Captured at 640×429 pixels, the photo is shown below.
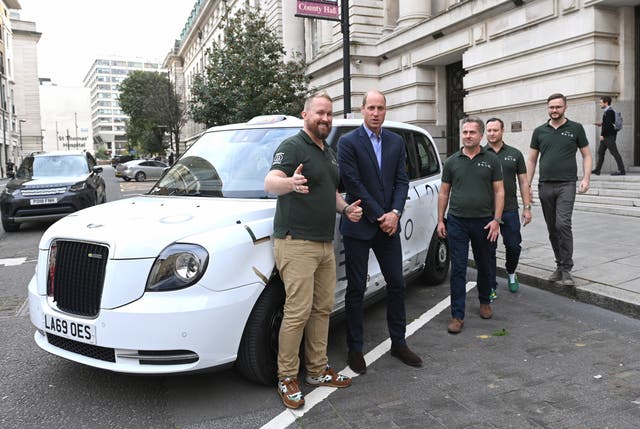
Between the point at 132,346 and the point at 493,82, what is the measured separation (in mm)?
14294

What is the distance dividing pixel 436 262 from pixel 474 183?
63.0 inches

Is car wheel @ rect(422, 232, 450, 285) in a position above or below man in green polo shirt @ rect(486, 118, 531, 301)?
below

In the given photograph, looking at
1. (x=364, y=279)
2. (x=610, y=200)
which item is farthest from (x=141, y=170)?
A: (x=364, y=279)

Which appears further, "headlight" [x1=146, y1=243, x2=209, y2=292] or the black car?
the black car

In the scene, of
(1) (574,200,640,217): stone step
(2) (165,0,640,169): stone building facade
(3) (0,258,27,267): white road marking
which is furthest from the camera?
(2) (165,0,640,169): stone building facade

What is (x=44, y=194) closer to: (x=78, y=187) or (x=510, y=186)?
(x=78, y=187)

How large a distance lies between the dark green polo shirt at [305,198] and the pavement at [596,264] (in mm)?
3399

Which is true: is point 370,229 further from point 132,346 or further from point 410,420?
point 132,346

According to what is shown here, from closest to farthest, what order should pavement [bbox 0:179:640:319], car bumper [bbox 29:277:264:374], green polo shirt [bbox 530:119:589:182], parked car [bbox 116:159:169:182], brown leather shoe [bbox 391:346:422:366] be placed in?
car bumper [bbox 29:277:264:374], brown leather shoe [bbox 391:346:422:366], pavement [bbox 0:179:640:319], green polo shirt [bbox 530:119:589:182], parked car [bbox 116:159:169:182]

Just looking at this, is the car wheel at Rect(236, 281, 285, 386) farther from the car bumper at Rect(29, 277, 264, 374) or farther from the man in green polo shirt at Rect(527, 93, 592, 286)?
the man in green polo shirt at Rect(527, 93, 592, 286)

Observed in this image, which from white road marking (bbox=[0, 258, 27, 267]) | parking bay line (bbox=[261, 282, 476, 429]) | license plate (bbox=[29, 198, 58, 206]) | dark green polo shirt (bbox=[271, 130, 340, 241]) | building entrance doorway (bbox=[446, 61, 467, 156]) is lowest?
parking bay line (bbox=[261, 282, 476, 429])

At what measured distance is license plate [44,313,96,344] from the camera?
10.7 feet

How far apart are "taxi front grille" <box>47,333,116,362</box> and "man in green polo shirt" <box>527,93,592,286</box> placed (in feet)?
14.9

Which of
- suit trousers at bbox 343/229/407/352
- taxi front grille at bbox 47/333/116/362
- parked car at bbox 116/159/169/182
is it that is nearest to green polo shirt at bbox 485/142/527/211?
suit trousers at bbox 343/229/407/352
